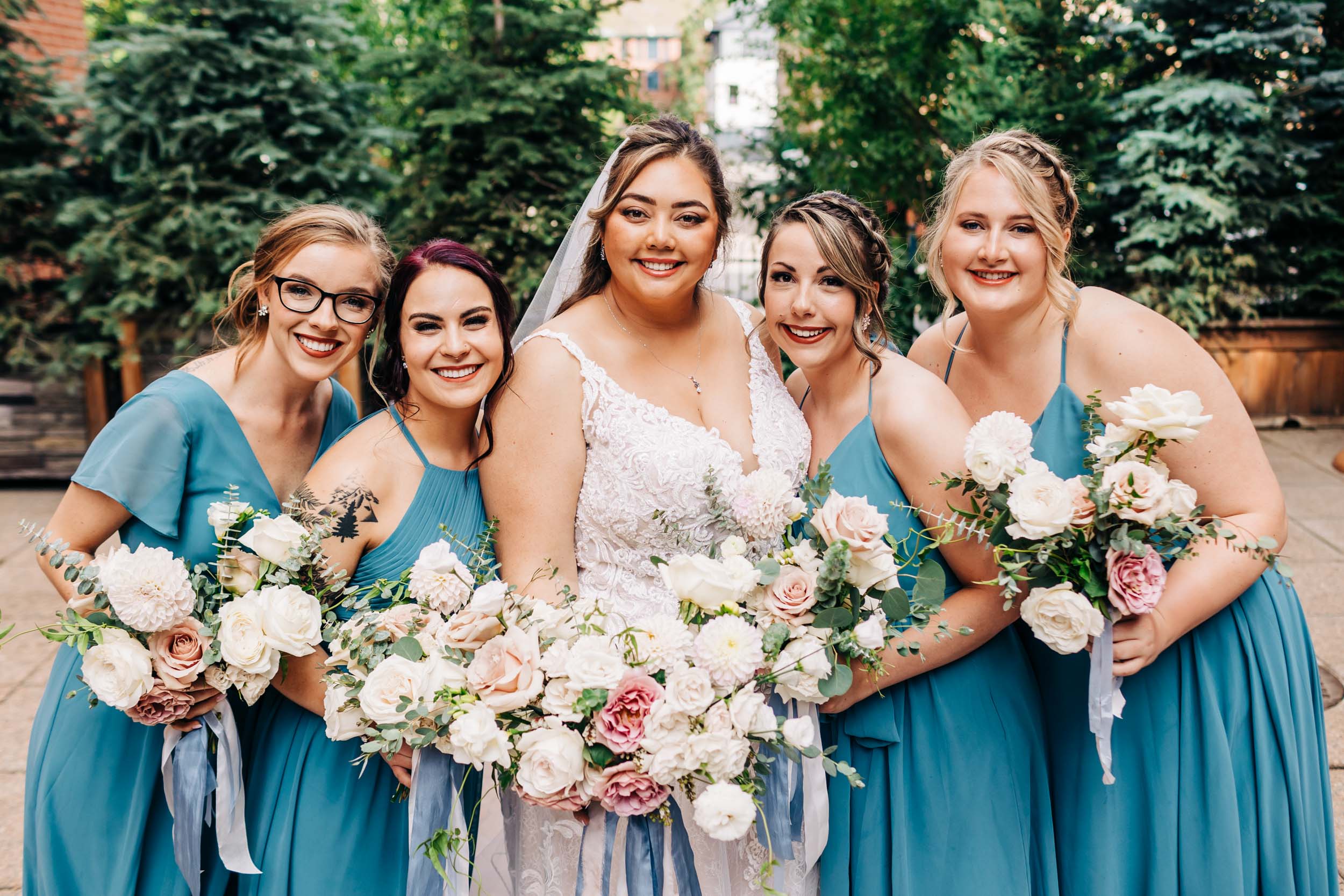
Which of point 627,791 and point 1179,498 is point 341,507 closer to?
point 627,791

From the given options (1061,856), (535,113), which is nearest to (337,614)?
(1061,856)

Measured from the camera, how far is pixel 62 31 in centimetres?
1069

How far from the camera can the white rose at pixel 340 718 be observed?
2.16 metres

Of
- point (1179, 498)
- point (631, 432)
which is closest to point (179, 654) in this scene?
point (631, 432)

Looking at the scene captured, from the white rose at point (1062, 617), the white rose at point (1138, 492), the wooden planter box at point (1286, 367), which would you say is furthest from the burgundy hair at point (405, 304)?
the wooden planter box at point (1286, 367)

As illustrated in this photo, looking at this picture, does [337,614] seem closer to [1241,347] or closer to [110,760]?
[110,760]

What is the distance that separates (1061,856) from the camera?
2635 millimetres

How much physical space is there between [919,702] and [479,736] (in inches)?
46.7

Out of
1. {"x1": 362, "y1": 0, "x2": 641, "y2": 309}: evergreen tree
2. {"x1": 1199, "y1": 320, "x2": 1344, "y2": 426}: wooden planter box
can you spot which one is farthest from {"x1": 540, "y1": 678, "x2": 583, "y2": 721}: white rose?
{"x1": 1199, "y1": 320, "x2": 1344, "y2": 426}: wooden planter box

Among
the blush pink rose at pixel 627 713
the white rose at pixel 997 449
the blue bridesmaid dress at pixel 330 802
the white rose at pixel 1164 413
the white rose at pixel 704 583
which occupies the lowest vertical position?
the blue bridesmaid dress at pixel 330 802

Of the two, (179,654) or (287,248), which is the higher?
(287,248)

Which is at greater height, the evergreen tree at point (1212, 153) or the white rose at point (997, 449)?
the evergreen tree at point (1212, 153)

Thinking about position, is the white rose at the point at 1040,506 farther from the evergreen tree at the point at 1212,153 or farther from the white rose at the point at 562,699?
the evergreen tree at the point at 1212,153

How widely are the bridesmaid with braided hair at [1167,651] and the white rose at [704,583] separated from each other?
1.03m
